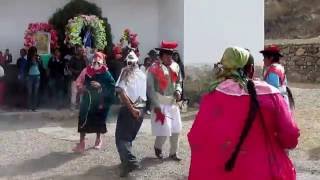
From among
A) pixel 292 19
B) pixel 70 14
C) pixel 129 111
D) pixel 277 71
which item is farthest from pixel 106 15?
pixel 292 19

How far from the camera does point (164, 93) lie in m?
7.88

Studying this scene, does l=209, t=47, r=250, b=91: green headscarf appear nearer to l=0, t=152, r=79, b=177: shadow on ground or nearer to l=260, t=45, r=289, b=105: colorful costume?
l=260, t=45, r=289, b=105: colorful costume

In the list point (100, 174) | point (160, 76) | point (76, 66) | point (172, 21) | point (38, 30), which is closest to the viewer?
point (100, 174)

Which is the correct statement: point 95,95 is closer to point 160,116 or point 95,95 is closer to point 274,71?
point 160,116

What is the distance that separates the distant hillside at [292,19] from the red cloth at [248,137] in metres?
28.6

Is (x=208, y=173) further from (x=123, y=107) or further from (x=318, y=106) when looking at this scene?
(x=318, y=106)

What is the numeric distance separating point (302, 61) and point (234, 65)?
66.5 ft

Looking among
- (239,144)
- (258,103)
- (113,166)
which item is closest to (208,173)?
(239,144)

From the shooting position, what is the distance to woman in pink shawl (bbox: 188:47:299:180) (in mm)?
3990

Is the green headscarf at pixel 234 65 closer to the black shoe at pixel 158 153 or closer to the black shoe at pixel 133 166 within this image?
the black shoe at pixel 133 166

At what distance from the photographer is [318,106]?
14.0m

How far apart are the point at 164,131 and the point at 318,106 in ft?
23.2

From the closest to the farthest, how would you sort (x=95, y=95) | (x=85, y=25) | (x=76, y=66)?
(x=95, y=95), (x=76, y=66), (x=85, y=25)

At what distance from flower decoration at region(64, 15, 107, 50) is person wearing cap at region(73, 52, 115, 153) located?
416 centimetres
